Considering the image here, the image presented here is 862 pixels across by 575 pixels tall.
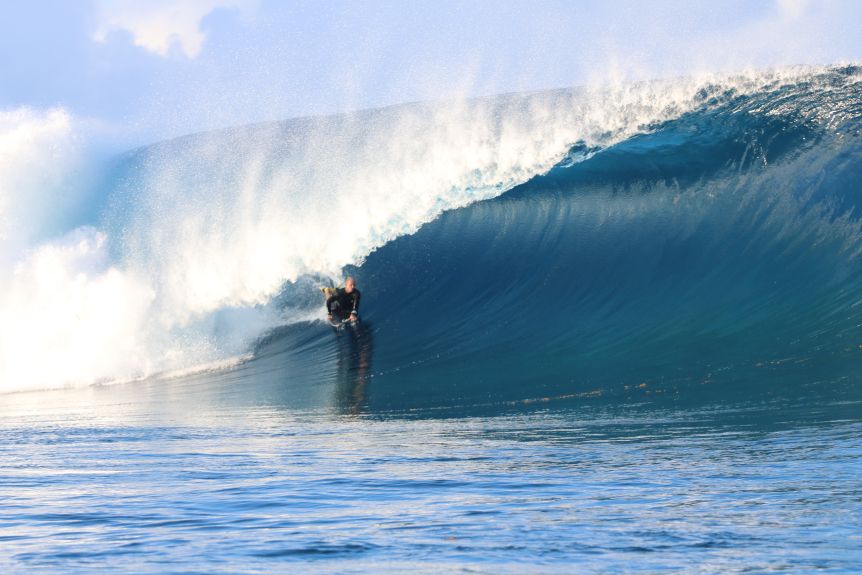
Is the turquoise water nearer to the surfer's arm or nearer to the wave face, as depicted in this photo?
the wave face

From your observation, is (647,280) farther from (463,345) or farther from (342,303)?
(342,303)

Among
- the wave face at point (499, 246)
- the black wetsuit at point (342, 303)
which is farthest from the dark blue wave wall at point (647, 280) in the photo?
the black wetsuit at point (342, 303)

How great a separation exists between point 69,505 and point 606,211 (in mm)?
10534

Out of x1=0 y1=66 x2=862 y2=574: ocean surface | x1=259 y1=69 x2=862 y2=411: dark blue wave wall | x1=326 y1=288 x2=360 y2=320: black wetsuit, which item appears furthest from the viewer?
x1=326 y1=288 x2=360 y2=320: black wetsuit

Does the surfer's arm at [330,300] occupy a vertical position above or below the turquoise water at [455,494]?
above

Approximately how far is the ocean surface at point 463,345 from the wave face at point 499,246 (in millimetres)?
48

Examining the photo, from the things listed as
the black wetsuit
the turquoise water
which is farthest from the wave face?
the turquoise water

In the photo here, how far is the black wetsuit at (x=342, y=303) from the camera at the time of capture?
12.6 meters

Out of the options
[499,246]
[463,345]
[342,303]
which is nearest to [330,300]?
[342,303]

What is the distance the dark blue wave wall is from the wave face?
4cm

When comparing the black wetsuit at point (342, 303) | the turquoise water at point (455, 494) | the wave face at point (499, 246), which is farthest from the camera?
the black wetsuit at point (342, 303)

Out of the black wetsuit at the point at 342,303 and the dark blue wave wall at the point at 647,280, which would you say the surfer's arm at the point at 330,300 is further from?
the dark blue wave wall at the point at 647,280

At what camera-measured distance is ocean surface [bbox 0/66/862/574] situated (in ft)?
13.4

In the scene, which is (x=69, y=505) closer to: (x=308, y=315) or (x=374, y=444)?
(x=374, y=444)
